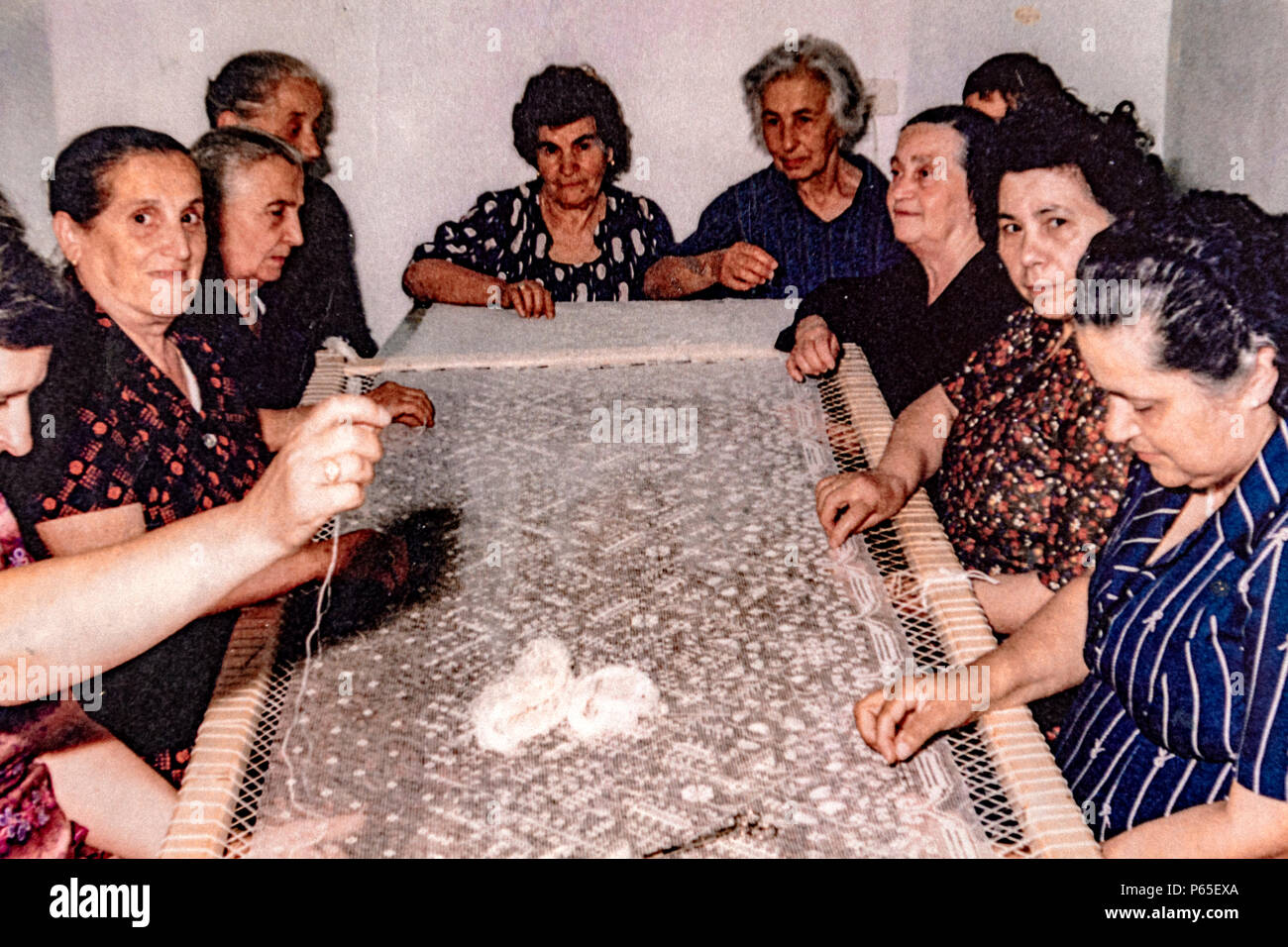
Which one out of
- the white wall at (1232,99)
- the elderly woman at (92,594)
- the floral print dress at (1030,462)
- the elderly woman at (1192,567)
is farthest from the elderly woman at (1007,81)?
the elderly woman at (92,594)

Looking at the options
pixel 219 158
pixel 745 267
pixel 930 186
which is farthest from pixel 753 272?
pixel 219 158

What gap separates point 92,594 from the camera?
1.05m

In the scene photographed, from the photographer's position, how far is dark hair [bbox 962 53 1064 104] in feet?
7.04

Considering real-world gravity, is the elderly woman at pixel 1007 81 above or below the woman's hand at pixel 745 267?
above

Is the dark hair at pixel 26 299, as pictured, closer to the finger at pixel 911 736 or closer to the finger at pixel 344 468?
the finger at pixel 344 468

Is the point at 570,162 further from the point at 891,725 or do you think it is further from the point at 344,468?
the point at 891,725

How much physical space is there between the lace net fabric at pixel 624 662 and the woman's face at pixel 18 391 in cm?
38

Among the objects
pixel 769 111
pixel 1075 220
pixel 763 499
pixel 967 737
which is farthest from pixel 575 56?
pixel 967 737

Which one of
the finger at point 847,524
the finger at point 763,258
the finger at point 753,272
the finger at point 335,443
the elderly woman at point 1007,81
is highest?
the elderly woman at point 1007,81

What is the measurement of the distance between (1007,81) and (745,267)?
25.7 inches

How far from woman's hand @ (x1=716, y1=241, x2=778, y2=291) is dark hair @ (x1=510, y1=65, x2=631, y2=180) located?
0.39m

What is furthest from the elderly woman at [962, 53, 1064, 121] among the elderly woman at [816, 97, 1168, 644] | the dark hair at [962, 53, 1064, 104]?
the elderly woman at [816, 97, 1168, 644]

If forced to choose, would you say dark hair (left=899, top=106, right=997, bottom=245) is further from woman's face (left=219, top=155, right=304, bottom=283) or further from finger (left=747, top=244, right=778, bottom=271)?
woman's face (left=219, top=155, right=304, bottom=283)

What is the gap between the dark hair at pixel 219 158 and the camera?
5.88 ft
